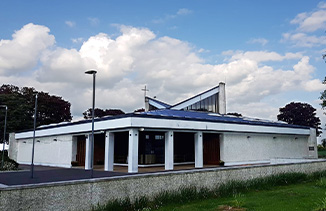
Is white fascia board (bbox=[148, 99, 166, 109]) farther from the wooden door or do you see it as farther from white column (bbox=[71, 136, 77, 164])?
white column (bbox=[71, 136, 77, 164])

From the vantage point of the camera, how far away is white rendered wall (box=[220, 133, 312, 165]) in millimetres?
26500

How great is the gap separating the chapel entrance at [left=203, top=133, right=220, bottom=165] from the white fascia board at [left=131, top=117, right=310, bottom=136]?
1764 mm

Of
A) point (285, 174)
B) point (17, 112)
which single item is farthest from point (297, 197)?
point (17, 112)

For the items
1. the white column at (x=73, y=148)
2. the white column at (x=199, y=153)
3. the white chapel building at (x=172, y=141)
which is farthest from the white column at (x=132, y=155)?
the white column at (x=73, y=148)

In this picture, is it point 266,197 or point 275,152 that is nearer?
point 266,197

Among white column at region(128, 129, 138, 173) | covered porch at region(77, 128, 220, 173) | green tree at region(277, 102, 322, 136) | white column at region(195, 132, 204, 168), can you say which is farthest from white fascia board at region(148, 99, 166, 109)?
green tree at region(277, 102, 322, 136)

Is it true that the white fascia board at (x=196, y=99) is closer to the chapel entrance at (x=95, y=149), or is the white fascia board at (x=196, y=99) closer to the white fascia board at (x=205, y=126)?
the white fascia board at (x=205, y=126)

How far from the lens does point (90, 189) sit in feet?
32.3

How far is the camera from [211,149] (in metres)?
27.3

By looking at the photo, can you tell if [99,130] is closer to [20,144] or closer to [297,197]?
[297,197]

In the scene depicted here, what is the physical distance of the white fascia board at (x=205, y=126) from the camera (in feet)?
67.2

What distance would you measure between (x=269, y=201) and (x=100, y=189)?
5.88 metres

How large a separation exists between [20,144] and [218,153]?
24154 millimetres

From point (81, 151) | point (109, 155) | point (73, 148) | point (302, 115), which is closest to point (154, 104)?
point (81, 151)
